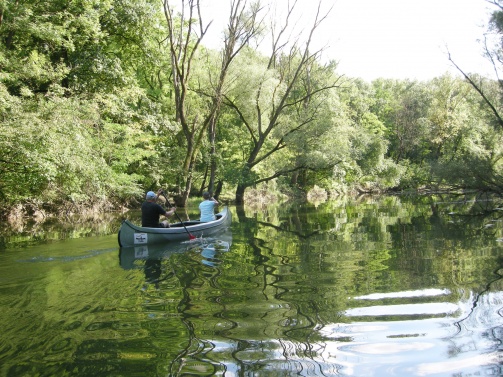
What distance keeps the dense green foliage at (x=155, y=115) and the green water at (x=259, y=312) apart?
5.92 metres

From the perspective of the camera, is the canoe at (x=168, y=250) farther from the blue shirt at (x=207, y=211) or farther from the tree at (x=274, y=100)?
the tree at (x=274, y=100)

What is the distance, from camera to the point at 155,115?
22062 millimetres

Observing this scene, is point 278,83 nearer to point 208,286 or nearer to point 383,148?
point 383,148

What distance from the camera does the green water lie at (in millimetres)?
3232

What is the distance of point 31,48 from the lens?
57.1ft

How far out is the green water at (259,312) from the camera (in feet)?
10.6

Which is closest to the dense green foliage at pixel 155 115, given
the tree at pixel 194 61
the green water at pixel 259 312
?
the tree at pixel 194 61

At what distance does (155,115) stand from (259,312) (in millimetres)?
18854

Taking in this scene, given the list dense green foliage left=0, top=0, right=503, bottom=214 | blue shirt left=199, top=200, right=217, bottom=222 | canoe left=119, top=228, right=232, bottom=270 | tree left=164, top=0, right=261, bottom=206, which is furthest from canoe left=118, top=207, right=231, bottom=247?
tree left=164, top=0, right=261, bottom=206

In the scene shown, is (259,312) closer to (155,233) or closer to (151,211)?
(155,233)

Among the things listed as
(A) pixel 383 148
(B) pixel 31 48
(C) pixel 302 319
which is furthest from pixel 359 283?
(A) pixel 383 148

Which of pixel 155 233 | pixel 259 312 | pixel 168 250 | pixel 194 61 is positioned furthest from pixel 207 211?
pixel 194 61

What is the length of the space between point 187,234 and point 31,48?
37.4ft

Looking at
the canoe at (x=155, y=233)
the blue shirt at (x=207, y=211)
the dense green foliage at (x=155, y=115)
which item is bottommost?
the canoe at (x=155, y=233)
